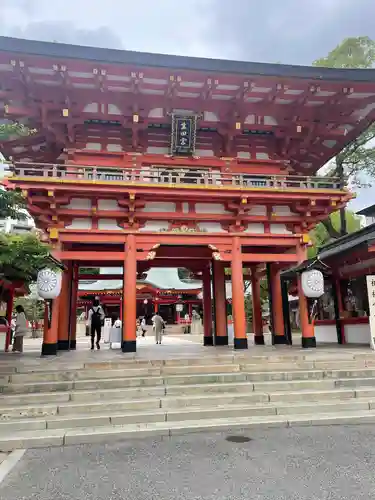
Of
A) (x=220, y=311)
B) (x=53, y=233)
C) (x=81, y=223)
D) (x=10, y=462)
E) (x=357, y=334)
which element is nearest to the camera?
(x=10, y=462)

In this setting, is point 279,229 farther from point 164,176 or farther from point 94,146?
point 94,146

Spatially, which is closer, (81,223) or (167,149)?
(81,223)

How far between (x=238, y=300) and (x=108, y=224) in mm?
5122

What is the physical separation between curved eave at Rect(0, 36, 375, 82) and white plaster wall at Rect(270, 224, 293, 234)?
196 inches

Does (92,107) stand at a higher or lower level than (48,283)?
higher

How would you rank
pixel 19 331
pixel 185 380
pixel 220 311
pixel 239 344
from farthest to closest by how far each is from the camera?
pixel 220 311
pixel 19 331
pixel 239 344
pixel 185 380

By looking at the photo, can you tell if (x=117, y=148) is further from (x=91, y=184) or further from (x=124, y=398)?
(x=124, y=398)

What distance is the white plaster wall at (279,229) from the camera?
13.5 meters

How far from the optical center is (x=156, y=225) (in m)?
12.8

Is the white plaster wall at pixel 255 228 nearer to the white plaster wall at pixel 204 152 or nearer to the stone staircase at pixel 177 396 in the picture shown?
the white plaster wall at pixel 204 152

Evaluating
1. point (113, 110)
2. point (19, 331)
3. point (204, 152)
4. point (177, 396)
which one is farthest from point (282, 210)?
point (19, 331)

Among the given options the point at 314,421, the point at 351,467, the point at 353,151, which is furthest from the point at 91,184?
the point at 353,151

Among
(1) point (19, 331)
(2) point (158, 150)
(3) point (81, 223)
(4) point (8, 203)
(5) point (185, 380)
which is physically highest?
(2) point (158, 150)

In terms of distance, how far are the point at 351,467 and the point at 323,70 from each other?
37.9ft
